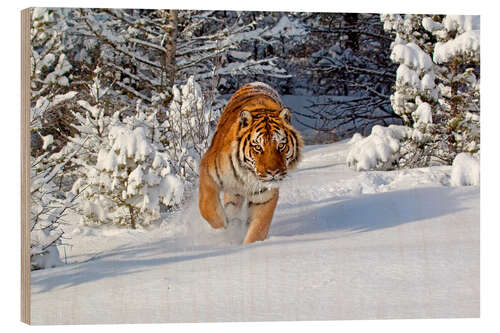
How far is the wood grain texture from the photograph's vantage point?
4516 millimetres

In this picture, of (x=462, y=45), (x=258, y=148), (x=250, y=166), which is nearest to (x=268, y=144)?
(x=258, y=148)

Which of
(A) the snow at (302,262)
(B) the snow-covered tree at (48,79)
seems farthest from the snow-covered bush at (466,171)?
(B) the snow-covered tree at (48,79)

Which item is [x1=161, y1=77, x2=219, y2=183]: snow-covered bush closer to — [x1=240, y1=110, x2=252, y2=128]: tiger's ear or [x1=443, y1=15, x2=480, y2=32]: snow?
[x1=240, y1=110, x2=252, y2=128]: tiger's ear

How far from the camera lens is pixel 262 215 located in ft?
16.6

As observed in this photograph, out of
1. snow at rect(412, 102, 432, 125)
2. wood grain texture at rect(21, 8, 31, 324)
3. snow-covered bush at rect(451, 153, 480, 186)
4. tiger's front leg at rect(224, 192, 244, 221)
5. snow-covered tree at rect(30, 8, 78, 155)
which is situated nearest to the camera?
wood grain texture at rect(21, 8, 31, 324)

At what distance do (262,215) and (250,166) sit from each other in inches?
14.9

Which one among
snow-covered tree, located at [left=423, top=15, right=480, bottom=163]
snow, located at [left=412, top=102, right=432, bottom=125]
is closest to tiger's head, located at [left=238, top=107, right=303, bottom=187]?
snow, located at [left=412, top=102, right=432, bottom=125]

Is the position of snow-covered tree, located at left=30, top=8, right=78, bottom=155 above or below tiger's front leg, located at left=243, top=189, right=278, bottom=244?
above

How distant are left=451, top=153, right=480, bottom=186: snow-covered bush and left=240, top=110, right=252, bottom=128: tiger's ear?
1598mm

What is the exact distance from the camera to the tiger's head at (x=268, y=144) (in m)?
4.90

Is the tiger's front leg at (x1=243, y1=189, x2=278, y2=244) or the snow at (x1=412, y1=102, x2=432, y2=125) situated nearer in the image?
the tiger's front leg at (x1=243, y1=189, x2=278, y2=244)

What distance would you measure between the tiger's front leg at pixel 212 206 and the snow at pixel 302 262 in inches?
2.9

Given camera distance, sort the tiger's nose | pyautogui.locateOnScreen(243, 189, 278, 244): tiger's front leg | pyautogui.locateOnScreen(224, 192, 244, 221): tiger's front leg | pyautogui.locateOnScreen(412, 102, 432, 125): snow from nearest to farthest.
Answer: the tiger's nose < pyautogui.locateOnScreen(243, 189, 278, 244): tiger's front leg < pyautogui.locateOnScreen(224, 192, 244, 221): tiger's front leg < pyautogui.locateOnScreen(412, 102, 432, 125): snow

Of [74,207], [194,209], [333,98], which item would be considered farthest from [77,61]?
[333,98]
